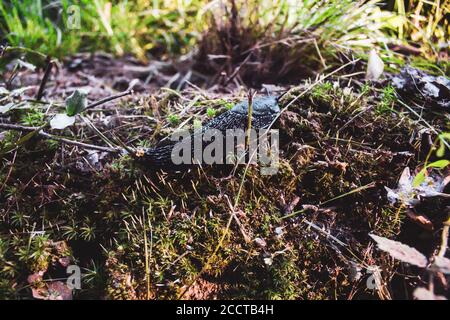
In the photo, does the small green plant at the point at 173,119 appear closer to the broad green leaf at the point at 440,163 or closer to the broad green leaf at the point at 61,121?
the broad green leaf at the point at 61,121

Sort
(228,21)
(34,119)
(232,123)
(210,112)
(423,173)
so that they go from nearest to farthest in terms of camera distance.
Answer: (423,173), (232,123), (210,112), (34,119), (228,21)

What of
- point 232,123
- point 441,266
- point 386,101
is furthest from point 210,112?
point 441,266

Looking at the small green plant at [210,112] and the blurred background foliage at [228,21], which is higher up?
the blurred background foliage at [228,21]

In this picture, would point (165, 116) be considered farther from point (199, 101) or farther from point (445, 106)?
point (445, 106)

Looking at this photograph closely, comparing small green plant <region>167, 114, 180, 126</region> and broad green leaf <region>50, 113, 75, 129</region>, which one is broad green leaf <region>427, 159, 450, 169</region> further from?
broad green leaf <region>50, 113, 75, 129</region>

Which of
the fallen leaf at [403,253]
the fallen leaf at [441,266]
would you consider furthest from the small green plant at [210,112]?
the fallen leaf at [441,266]

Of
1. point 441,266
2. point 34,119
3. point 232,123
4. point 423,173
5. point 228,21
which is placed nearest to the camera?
point 441,266

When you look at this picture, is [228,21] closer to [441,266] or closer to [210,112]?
[210,112]

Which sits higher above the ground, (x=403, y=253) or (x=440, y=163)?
(x=440, y=163)
